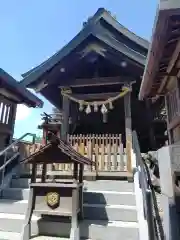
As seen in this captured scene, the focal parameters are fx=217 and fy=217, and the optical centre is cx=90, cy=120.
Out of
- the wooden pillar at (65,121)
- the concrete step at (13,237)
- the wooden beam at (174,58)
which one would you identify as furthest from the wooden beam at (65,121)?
the wooden beam at (174,58)

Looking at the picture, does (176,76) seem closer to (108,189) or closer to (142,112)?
(108,189)

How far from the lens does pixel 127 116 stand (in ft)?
27.8

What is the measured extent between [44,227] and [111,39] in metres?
6.91

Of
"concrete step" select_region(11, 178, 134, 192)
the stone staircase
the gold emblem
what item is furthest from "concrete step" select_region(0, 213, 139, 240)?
"concrete step" select_region(11, 178, 134, 192)

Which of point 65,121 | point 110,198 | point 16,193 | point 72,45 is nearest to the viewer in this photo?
point 110,198

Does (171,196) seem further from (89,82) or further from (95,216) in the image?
(89,82)

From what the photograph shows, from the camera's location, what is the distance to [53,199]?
4539 mm

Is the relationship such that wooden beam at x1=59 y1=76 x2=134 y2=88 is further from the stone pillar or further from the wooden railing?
the stone pillar

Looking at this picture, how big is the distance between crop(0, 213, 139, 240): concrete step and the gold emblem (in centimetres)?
43

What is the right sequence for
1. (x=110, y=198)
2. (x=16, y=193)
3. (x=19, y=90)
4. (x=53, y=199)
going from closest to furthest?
(x=53, y=199) → (x=110, y=198) → (x=16, y=193) → (x=19, y=90)

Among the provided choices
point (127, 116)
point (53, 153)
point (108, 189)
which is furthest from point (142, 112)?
point (53, 153)

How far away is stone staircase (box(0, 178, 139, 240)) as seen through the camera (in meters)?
4.31

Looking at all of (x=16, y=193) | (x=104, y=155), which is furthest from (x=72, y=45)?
(x=16, y=193)

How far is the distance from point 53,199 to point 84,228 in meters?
0.86
